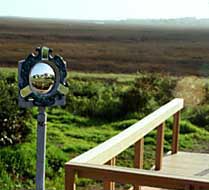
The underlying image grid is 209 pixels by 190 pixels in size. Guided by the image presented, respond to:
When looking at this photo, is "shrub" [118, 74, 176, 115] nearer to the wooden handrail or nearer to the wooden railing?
the wooden handrail

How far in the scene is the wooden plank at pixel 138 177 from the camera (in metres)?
2.72

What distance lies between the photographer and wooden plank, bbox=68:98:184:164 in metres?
3.12

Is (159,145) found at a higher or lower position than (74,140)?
higher

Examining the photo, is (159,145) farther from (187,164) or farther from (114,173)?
(114,173)

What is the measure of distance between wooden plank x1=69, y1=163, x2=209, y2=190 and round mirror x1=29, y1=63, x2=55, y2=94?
67 centimetres

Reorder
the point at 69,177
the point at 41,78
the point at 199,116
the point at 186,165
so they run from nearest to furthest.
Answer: the point at 69,177 → the point at 41,78 → the point at 186,165 → the point at 199,116

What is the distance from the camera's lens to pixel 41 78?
343cm

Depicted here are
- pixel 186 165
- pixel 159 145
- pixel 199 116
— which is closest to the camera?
pixel 159 145

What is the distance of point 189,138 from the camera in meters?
8.22

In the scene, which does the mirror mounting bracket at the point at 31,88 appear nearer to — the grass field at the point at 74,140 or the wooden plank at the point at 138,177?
the wooden plank at the point at 138,177

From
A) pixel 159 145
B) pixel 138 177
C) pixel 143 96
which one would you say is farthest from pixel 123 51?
pixel 138 177

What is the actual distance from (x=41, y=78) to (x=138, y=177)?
930mm

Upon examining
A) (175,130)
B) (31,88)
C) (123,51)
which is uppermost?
(31,88)

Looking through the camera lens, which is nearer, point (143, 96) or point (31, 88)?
point (31, 88)
